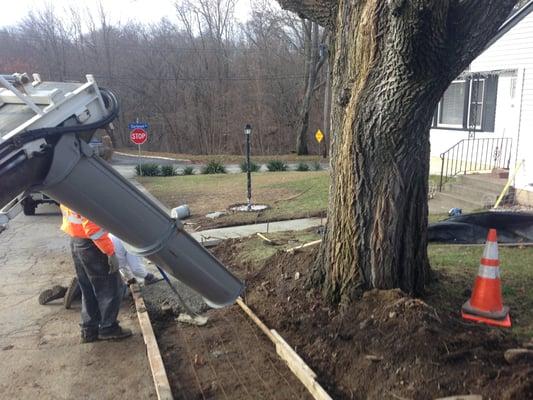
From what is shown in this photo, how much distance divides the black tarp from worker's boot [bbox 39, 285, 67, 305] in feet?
17.9

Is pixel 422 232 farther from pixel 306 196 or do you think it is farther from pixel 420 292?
pixel 306 196

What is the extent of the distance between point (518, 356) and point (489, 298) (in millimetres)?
1021

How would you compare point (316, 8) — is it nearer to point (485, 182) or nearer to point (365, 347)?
point (365, 347)

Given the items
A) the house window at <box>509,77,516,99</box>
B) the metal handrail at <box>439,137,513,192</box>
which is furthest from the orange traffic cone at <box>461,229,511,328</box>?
the house window at <box>509,77,516,99</box>

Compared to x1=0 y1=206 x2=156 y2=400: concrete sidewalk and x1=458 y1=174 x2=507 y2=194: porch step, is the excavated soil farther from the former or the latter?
x1=458 y1=174 x2=507 y2=194: porch step

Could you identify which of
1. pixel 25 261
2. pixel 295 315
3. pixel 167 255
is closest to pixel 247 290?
pixel 295 315

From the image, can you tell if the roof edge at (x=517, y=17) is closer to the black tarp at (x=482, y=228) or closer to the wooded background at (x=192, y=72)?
the black tarp at (x=482, y=228)

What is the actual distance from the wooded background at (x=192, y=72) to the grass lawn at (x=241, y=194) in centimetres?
2414

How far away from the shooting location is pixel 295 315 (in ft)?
15.1

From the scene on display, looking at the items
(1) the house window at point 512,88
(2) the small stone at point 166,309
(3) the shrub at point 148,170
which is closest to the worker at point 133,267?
(2) the small stone at point 166,309

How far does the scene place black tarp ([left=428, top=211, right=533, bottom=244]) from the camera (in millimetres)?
7238

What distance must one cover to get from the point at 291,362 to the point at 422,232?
175 cm

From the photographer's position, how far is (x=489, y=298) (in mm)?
4223

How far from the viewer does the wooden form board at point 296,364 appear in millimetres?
3369
